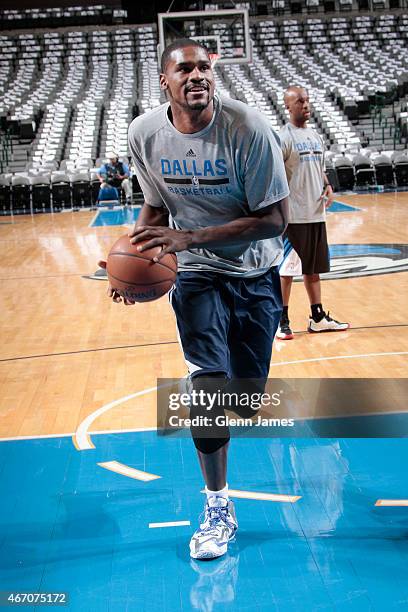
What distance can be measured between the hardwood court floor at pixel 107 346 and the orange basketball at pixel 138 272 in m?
1.43

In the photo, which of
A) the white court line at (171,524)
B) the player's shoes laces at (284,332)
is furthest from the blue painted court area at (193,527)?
the player's shoes laces at (284,332)

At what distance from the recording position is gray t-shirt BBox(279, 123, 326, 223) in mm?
5875

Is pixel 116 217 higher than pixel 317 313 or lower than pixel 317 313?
lower

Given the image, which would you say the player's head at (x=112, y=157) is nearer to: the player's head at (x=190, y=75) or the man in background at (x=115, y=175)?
the man in background at (x=115, y=175)

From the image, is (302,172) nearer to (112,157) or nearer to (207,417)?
(207,417)

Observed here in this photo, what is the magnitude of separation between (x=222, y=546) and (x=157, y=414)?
5.58ft

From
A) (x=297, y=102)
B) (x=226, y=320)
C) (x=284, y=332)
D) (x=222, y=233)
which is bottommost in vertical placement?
(x=284, y=332)

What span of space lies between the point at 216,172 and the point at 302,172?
3105mm

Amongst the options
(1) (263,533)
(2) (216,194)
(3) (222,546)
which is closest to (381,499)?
(1) (263,533)

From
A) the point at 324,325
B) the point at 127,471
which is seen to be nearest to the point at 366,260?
the point at 324,325

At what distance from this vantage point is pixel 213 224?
9.96ft

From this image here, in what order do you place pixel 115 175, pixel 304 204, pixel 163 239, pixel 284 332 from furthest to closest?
pixel 115 175 < pixel 284 332 < pixel 304 204 < pixel 163 239

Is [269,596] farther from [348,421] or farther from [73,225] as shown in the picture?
[73,225]

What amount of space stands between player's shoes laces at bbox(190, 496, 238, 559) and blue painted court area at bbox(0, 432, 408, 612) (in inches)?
1.4
